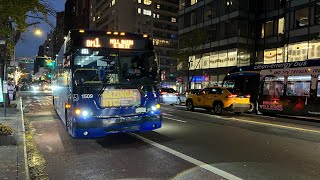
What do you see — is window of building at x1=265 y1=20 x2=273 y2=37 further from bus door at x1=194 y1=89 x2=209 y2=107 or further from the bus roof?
the bus roof

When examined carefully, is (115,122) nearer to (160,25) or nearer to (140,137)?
(140,137)

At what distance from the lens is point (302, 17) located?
3847 cm

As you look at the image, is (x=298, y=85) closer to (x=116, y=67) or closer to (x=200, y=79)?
(x=116, y=67)

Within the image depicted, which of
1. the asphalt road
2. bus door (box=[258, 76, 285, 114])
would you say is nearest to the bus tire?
bus door (box=[258, 76, 285, 114])

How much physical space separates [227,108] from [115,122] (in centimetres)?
1174

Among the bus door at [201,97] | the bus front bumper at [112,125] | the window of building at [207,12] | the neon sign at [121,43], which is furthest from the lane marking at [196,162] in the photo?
the window of building at [207,12]

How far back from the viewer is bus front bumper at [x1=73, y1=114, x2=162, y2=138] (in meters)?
9.42

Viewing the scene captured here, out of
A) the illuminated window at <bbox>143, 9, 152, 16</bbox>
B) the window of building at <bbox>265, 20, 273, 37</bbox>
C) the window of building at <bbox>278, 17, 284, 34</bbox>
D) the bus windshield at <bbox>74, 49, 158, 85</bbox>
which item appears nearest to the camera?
the bus windshield at <bbox>74, 49, 158, 85</bbox>

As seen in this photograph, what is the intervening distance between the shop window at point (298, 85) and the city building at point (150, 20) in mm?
75587

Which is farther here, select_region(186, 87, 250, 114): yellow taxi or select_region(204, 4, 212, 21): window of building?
select_region(204, 4, 212, 21): window of building

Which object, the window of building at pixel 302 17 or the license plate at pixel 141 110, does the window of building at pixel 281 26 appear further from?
the license plate at pixel 141 110

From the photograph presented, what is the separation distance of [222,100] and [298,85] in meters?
4.46

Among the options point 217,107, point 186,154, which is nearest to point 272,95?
point 217,107

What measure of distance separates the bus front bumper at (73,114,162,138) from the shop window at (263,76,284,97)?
12567 millimetres
